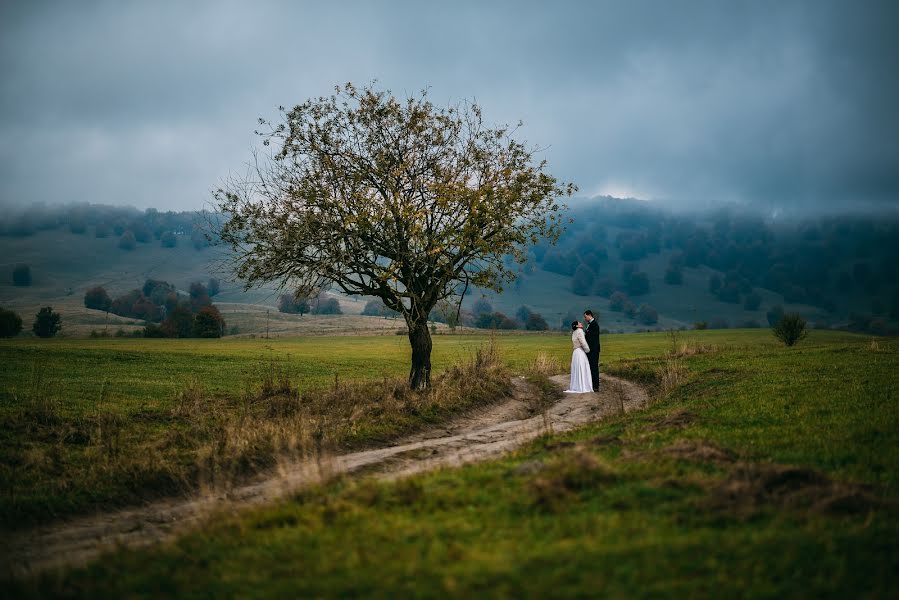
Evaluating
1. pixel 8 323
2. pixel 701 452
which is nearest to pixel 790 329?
pixel 701 452

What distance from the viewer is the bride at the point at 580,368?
90.1ft

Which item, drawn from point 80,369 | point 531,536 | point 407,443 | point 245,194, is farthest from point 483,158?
point 80,369

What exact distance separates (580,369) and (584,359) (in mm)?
540

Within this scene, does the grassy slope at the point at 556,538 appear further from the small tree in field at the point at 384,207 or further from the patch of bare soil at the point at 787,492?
the small tree in field at the point at 384,207

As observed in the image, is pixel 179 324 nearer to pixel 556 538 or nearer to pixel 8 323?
pixel 8 323

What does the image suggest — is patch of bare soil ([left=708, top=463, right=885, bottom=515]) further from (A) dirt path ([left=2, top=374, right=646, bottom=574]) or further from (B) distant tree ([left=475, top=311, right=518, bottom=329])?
(B) distant tree ([left=475, top=311, right=518, bottom=329])


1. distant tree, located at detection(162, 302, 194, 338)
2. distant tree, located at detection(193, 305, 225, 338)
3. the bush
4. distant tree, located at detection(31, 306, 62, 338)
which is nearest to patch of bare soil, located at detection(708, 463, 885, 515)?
the bush

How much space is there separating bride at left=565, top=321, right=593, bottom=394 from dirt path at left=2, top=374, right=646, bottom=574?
194 inches

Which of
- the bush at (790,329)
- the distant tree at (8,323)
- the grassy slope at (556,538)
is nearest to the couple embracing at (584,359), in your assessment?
the grassy slope at (556,538)

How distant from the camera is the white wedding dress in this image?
27.5m

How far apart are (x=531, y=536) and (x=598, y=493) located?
208 centimetres

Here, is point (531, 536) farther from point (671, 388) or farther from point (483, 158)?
point (671, 388)

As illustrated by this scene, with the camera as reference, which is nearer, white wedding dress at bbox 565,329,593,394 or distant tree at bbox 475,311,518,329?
white wedding dress at bbox 565,329,593,394

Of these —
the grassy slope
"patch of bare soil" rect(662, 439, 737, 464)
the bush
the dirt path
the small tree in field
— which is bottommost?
the dirt path
